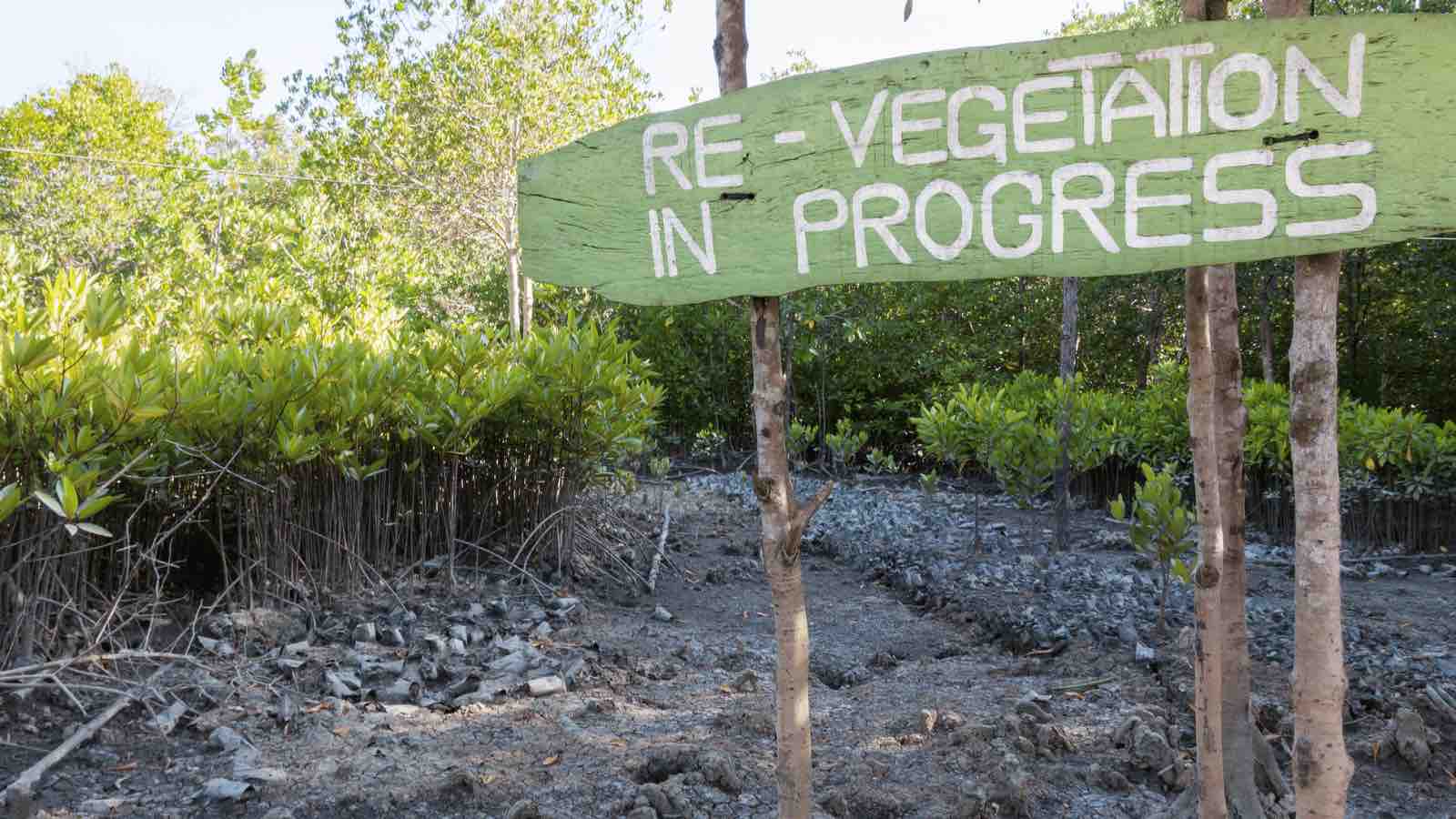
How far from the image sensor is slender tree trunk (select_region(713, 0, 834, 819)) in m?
2.20

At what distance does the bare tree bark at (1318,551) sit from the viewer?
187 cm

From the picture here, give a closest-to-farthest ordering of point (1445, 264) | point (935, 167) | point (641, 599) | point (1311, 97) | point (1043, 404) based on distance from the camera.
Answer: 1. point (1311, 97)
2. point (935, 167)
3. point (641, 599)
4. point (1043, 404)
5. point (1445, 264)

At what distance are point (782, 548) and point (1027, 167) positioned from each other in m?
0.94

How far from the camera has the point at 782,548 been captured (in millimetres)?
2225

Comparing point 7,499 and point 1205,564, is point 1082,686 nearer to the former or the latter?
point 1205,564

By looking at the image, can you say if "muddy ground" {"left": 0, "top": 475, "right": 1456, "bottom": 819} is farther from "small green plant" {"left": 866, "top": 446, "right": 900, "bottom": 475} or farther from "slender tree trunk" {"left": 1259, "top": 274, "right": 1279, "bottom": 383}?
"slender tree trunk" {"left": 1259, "top": 274, "right": 1279, "bottom": 383}

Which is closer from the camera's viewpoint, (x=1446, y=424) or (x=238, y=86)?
(x=1446, y=424)

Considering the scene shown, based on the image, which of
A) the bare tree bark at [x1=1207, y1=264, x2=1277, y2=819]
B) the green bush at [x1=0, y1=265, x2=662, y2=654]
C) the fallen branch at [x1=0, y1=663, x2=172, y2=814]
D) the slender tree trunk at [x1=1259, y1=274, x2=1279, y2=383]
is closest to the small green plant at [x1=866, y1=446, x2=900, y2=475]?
the slender tree trunk at [x1=1259, y1=274, x2=1279, y2=383]

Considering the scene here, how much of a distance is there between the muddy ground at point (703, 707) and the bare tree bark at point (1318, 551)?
1129mm

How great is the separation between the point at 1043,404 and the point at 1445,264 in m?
4.63

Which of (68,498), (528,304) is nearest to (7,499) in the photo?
(68,498)

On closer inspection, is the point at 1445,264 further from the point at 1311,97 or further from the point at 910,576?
the point at 1311,97

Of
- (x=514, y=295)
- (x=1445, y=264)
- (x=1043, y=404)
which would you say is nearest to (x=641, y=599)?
(x=1043, y=404)

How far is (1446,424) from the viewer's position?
23.7 ft
